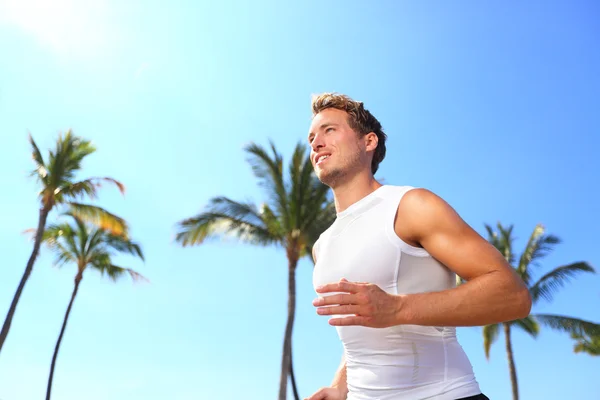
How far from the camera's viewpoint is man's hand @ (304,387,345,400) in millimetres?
2653

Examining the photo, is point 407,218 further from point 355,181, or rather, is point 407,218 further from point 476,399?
point 476,399

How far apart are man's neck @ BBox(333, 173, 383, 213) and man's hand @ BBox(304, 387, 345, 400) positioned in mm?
865

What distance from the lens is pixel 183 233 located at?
17.8 meters

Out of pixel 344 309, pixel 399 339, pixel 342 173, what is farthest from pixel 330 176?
pixel 344 309

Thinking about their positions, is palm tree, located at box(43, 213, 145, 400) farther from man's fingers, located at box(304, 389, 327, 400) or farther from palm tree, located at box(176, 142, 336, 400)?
man's fingers, located at box(304, 389, 327, 400)

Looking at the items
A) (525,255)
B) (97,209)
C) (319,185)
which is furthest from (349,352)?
(525,255)

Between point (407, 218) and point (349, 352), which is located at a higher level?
point (407, 218)

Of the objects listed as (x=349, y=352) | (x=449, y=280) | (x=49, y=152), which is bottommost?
(x=349, y=352)

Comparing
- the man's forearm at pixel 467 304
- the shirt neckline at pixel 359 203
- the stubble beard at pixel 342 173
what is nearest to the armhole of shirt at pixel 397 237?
the shirt neckline at pixel 359 203

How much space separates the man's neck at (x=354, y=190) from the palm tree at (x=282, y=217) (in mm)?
15021

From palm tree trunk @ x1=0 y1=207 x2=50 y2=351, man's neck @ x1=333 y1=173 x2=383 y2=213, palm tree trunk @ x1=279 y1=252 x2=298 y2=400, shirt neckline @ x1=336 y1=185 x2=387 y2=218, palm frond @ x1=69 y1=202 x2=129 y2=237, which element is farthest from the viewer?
palm frond @ x1=69 y1=202 x2=129 y2=237

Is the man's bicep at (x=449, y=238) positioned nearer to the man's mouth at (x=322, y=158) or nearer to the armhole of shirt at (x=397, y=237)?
the armhole of shirt at (x=397, y=237)

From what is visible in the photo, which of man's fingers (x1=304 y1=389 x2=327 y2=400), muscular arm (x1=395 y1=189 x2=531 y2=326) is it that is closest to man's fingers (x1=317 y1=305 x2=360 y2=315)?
muscular arm (x1=395 y1=189 x2=531 y2=326)

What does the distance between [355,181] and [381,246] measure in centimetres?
55
